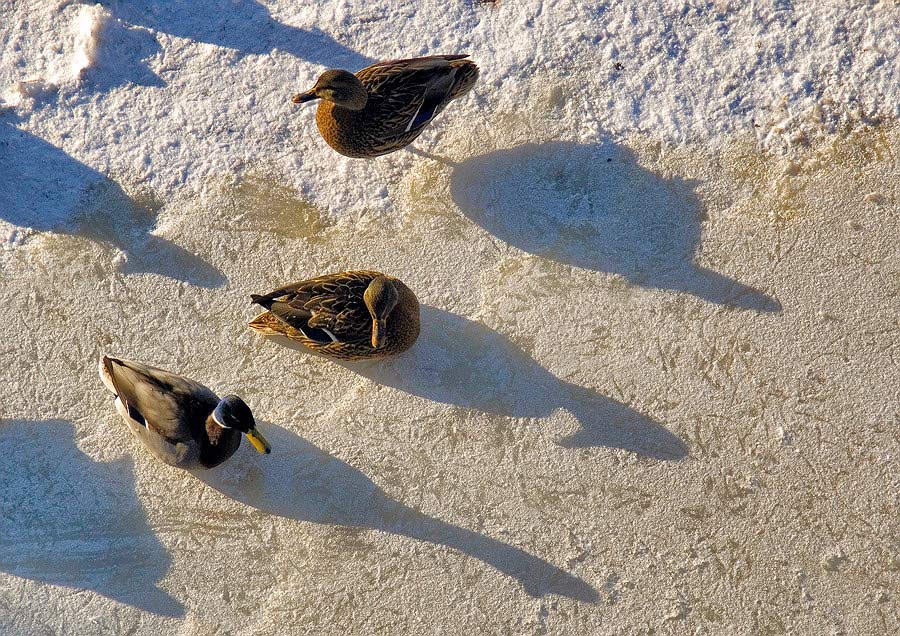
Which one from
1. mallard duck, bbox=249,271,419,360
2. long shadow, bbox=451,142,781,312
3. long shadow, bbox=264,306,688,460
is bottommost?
long shadow, bbox=264,306,688,460

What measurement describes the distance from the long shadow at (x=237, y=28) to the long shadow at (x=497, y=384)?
1600 millimetres

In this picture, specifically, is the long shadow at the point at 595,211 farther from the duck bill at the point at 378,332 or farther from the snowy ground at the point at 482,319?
the duck bill at the point at 378,332

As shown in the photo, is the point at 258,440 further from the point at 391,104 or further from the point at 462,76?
the point at 462,76

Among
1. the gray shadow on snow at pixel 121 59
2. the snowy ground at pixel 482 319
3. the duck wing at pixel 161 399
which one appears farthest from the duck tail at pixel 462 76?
the duck wing at pixel 161 399

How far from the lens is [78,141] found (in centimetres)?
406

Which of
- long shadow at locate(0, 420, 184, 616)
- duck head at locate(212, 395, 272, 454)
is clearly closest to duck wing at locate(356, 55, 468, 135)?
duck head at locate(212, 395, 272, 454)

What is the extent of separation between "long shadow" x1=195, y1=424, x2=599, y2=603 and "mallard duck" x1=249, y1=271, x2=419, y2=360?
612 millimetres

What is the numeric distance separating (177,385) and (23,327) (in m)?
1.10

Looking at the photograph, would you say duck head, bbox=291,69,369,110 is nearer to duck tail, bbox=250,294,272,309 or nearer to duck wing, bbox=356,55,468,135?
duck wing, bbox=356,55,468,135

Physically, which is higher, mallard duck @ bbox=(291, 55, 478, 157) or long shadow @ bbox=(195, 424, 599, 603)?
mallard duck @ bbox=(291, 55, 478, 157)

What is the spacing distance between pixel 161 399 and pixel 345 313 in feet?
3.17

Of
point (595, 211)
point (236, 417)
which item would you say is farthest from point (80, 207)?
point (595, 211)

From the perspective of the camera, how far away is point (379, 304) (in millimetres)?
3361

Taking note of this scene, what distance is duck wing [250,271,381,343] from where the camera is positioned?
11.4 feet
